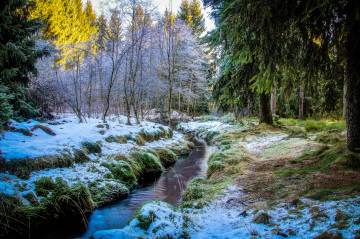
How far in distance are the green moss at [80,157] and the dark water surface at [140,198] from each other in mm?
1773

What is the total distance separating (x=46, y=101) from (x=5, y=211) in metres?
8.35

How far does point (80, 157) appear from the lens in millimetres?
5535

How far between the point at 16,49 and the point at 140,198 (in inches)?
192

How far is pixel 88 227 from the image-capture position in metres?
3.57

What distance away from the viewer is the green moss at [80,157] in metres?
5.43

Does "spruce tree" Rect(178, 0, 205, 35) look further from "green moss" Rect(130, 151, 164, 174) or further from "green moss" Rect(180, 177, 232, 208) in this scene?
"green moss" Rect(180, 177, 232, 208)

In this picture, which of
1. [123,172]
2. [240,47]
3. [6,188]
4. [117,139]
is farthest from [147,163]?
[240,47]

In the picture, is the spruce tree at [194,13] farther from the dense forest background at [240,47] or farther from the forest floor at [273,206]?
the forest floor at [273,206]

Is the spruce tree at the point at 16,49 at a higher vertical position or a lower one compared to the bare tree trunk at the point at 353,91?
higher

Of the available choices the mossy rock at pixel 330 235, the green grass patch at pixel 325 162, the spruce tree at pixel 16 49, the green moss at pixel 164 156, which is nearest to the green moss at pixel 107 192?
the green moss at pixel 164 156

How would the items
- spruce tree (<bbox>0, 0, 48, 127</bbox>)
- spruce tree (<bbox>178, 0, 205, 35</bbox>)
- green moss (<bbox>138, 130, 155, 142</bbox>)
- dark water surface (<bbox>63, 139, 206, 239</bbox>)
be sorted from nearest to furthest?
dark water surface (<bbox>63, 139, 206, 239</bbox>) → spruce tree (<bbox>0, 0, 48, 127</bbox>) → green moss (<bbox>138, 130, 155, 142</bbox>) → spruce tree (<bbox>178, 0, 205, 35</bbox>)

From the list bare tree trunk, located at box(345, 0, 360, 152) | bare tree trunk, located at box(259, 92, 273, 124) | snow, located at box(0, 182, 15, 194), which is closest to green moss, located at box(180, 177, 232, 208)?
bare tree trunk, located at box(345, 0, 360, 152)

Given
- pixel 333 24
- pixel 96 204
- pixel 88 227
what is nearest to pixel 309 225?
pixel 333 24

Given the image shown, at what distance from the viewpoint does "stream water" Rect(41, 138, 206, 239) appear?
347 cm
